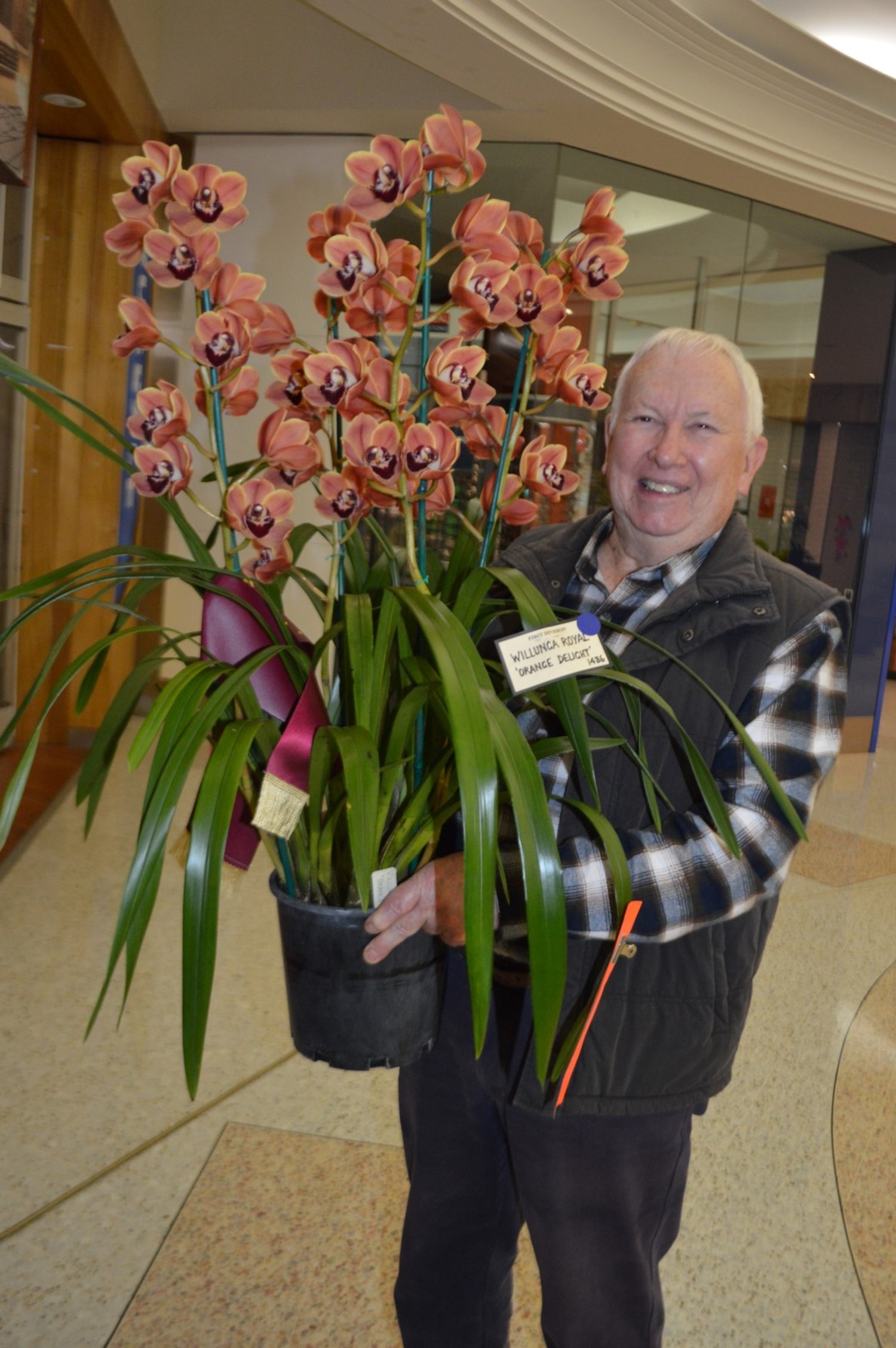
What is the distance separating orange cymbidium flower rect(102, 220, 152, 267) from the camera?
2.84 ft

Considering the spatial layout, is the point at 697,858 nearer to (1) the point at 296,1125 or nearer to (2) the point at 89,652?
(2) the point at 89,652

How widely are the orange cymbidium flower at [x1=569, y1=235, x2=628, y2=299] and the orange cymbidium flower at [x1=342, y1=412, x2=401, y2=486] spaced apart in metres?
0.22

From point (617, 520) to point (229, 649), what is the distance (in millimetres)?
592

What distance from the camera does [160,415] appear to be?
34.9 inches

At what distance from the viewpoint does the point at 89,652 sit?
0.93m

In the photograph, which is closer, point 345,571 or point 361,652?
point 361,652

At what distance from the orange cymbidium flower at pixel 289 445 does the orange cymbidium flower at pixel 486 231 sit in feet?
0.66

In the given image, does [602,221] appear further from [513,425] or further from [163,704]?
[163,704]

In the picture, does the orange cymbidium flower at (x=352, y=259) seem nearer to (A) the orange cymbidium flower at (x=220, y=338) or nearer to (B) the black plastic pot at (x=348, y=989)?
(A) the orange cymbidium flower at (x=220, y=338)

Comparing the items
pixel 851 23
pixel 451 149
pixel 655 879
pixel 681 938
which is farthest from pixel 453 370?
pixel 851 23

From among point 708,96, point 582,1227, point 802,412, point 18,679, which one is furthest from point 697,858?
point 802,412

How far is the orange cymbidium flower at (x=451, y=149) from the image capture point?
33.2 inches

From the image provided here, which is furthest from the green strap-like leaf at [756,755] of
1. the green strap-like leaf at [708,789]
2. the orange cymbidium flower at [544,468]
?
the orange cymbidium flower at [544,468]

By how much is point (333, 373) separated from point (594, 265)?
0.88 ft
